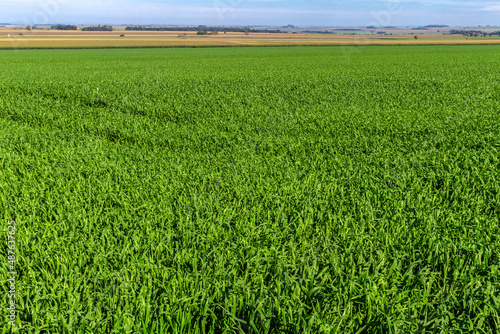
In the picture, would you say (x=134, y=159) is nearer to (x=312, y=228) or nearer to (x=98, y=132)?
(x=98, y=132)

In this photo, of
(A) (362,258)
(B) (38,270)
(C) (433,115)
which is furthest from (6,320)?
(C) (433,115)

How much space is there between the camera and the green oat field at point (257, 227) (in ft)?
9.94

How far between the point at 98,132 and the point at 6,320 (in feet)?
30.8

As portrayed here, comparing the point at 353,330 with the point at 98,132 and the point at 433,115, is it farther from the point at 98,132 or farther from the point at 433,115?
the point at 433,115

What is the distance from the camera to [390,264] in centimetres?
375

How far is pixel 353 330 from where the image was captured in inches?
115

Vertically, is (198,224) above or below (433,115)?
below

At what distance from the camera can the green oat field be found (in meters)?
3.03

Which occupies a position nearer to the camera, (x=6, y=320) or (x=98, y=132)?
(x=6, y=320)

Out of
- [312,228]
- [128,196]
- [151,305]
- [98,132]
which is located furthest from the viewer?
[98,132]

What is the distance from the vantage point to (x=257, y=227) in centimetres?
459

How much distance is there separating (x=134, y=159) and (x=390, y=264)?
6.28 m

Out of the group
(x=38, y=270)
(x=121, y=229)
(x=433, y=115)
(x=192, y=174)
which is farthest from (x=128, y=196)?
(x=433, y=115)

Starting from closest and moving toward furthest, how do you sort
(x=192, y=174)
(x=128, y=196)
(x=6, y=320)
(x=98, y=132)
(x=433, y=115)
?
(x=6, y=320) → (x=128, y=196) → (x=192, y=174) → (x=98, y=132) → (x=433, y=115)
